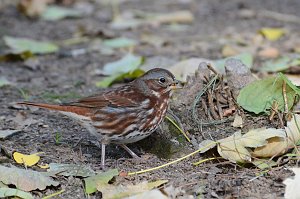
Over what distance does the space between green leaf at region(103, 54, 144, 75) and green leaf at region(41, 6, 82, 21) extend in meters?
2.90

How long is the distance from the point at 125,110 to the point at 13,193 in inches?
49.1

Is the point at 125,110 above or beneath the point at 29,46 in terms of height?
above

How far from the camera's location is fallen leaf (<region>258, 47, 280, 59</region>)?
26.2 ft

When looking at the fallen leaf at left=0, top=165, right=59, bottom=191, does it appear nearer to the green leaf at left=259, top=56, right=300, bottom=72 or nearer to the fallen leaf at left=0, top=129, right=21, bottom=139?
the fallen leaf at left=0, top=129, right=21, bottom=139

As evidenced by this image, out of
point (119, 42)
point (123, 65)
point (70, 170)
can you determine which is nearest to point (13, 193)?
point (70, 170)

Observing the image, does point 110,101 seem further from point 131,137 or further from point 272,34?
point 272,34

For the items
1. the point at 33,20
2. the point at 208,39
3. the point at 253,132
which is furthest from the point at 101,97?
the point at 33,20

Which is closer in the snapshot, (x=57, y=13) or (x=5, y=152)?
(x=5, y=152)

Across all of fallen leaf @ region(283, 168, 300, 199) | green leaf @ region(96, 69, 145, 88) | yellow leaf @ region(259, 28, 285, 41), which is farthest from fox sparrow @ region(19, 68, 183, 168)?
yellow leaf @ region(259, 28, 285, 41)

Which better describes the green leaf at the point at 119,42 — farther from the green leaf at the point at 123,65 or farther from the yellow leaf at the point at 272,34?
the yellow leaf at the point at 272,34

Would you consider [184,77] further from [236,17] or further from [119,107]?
[236,17]

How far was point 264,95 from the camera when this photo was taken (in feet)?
17.7

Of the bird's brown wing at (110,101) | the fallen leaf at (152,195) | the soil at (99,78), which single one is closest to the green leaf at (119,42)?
the soil at (99,78)

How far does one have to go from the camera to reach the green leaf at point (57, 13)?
34.3ft
